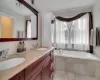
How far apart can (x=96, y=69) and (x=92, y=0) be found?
2140 millimetres

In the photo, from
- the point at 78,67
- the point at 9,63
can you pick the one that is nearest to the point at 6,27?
the point at 9,63

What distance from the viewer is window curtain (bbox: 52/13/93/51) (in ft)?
9.24

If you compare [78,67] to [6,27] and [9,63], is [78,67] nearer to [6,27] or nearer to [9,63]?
[9,63]

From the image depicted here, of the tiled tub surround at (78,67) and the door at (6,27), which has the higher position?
the door at (6,27)

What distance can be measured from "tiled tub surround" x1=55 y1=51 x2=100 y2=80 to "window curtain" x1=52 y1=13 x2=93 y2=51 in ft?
2.67

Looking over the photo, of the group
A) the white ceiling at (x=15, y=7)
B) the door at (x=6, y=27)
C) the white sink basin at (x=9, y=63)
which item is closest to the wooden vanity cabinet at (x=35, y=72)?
the white sink basin at (x=9, y=63)

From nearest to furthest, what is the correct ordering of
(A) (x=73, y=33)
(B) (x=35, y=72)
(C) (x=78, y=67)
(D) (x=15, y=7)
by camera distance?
(B) (x=35, y=72) → (D) (x=15, y=7) → (C) (x=78, y=67) → (A) (x=73, y=33)

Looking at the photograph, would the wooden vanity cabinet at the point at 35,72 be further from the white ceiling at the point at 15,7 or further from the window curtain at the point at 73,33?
the window curtain at the point at 73,33

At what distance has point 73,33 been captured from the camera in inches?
121

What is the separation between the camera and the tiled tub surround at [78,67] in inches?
79.0

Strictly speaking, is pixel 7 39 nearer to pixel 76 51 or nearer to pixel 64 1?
pixel 64 1

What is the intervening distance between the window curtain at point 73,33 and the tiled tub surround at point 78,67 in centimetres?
81

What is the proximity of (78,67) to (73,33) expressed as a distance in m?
1.45

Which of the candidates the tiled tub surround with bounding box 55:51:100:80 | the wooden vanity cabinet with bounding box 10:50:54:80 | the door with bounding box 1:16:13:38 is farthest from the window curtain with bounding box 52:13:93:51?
the door with bounding box 1:16:13:38
